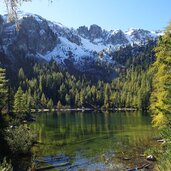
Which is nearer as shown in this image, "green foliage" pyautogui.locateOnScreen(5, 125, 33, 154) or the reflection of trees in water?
"green foliage" pyautogui.locateOnScreen(5, 125, 33, 154)

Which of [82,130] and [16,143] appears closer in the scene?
[16,143]

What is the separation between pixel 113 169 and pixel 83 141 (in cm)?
2031

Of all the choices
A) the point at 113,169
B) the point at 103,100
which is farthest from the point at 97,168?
the point at 103,100

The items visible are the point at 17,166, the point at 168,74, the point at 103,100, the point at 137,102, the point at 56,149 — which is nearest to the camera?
the point at 17,166

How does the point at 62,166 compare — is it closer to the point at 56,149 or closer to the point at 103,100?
the point at 56,149

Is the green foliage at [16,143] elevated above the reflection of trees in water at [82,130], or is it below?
above

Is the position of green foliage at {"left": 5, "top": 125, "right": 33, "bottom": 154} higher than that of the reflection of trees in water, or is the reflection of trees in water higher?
green foliage at {"left": 5, "top": 125, "right": 33, "bottom": 154}

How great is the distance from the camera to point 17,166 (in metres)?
27.3

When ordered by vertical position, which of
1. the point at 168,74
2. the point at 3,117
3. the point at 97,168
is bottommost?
the point at 97,168

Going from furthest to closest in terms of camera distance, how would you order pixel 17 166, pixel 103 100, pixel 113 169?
pixel 103 100 < pixel 113 169 < pixel 17 166

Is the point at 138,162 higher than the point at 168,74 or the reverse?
the reverse

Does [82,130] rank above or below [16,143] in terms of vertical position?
below

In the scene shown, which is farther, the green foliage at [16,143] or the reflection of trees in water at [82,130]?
the reflection of trees in water at [82,130]

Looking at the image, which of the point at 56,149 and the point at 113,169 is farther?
the point at 56,149
